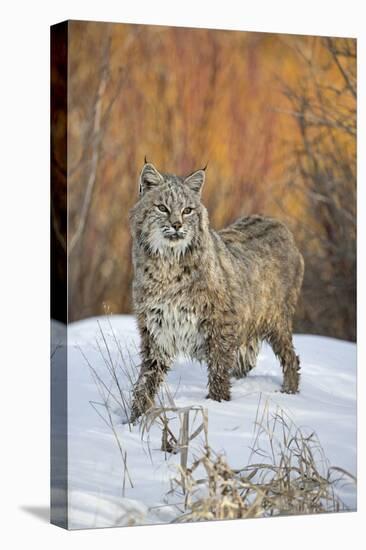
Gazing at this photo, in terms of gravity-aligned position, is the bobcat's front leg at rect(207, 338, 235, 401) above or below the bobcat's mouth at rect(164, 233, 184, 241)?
below

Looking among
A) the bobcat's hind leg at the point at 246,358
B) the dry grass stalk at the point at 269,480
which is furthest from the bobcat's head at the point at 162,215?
the dry grass stalk at the point at 269,480

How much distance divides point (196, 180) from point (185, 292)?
2.47ft

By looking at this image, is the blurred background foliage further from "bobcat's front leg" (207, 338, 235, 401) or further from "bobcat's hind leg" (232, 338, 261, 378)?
"bobcat's front leg" (207, 338, 235, 401)

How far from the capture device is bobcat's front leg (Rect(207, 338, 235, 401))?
28.0ft

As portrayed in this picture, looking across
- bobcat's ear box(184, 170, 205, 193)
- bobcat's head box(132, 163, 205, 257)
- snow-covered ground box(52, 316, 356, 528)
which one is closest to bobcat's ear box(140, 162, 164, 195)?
bobcat's head box(132, 163, 205, 257)

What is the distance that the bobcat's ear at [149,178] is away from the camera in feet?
27.2

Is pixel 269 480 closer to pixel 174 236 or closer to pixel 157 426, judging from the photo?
pixel 157 426

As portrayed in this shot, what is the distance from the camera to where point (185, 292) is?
8.41 m

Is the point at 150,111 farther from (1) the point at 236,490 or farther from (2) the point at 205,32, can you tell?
(1) the point at 236,490

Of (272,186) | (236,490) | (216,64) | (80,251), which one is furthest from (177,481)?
(216,64)

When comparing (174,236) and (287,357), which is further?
(287,357)

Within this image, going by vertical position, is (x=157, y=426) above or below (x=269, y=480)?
above

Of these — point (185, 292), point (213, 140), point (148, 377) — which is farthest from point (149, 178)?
point (148, 377)

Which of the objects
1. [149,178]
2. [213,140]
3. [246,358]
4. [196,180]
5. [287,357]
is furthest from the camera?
[287,357]
